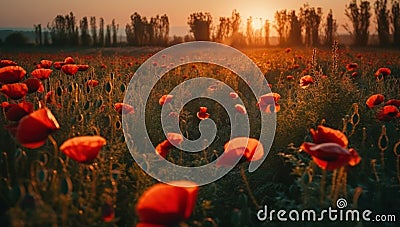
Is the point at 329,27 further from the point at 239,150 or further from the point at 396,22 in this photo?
the point at 239,150

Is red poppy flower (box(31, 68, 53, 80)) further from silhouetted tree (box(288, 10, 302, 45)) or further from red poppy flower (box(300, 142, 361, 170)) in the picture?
silhouetted tree (box(288, 10, 302, 45))

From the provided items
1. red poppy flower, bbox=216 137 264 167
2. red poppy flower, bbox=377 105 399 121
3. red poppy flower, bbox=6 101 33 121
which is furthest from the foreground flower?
red poppy flower, bbox=6 101 33 121

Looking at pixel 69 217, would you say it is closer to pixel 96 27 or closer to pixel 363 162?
pixel 363 162

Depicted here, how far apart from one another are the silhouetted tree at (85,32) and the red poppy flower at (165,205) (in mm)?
31034

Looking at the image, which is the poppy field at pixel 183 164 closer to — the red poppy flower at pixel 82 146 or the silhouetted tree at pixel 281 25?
the red poppy flower at pixel 82 146

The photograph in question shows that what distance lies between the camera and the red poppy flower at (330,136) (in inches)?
81.2

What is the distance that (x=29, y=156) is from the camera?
9.38 feet

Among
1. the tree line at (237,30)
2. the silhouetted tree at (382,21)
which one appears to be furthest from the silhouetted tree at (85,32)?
the silhouetted tree at (382,21)

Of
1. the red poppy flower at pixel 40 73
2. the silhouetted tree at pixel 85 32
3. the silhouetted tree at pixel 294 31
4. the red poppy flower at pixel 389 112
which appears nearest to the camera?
the red poppy flower at pixel 389 112

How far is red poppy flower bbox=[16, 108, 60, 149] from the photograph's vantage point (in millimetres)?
1948

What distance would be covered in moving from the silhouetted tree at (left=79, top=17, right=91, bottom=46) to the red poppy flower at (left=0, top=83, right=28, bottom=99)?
96.6 feet

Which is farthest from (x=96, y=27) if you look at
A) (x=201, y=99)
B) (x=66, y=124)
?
(x=66, y=124)

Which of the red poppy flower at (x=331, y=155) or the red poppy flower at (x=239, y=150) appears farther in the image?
the red poppy flower at (x=239, y=150)

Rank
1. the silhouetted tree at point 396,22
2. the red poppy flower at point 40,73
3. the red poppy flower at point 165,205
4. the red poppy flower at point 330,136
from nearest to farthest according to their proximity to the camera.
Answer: the red poppy flower at point 165,205 → the red poppy flower at point 330,136 → the red poppy flower at point 40,73 → the silhouetted tree at point 396,22
